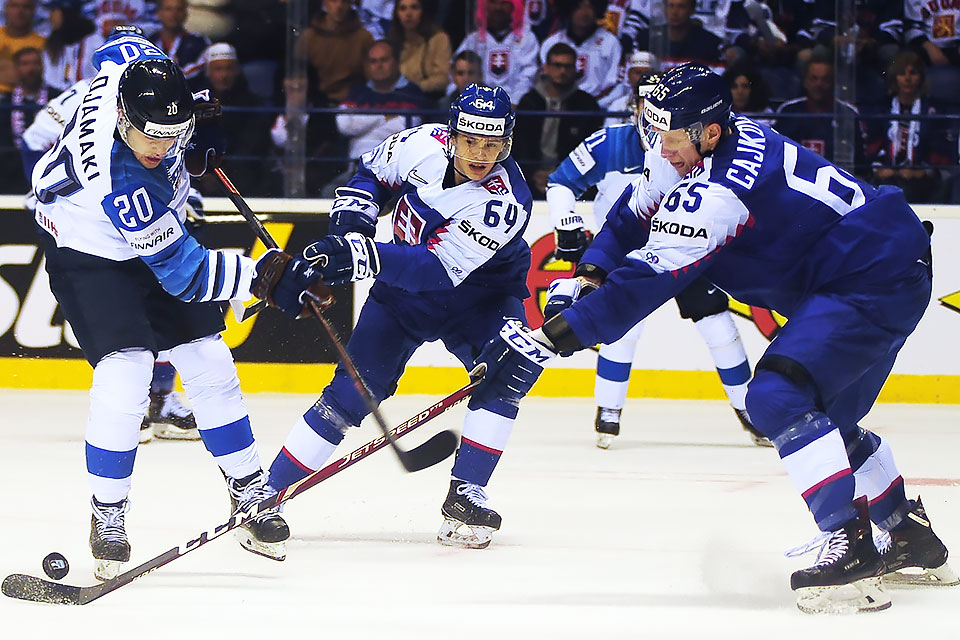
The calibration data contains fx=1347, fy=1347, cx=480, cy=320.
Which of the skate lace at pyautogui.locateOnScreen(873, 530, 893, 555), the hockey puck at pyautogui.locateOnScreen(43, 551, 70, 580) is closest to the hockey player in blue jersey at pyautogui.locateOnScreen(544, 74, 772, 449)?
the skate lace at pyautogui.locateOnScreen(873, 530, 893, 555)

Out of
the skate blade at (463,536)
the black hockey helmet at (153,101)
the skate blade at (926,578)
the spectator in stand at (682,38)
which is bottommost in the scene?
the skate blade at (463,536)

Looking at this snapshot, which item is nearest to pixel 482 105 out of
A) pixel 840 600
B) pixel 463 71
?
pixel 840 600

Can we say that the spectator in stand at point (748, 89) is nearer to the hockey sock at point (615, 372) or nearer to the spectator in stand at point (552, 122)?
the spectator in stand at point (552, 122)

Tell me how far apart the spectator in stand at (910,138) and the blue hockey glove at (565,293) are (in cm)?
348

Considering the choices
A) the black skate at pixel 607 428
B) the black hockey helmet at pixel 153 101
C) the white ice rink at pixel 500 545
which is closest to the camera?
the white ice rink at pixel 500 545

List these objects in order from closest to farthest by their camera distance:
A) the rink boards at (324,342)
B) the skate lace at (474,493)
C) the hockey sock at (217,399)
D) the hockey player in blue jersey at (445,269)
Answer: the hockey sock at (217,399) < the hockey player in blue jersey at (445,269) < the skate lace at (474,493) < the rink boards at (324,342)

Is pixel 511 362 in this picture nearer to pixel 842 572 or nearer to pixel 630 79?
pixel 842 572

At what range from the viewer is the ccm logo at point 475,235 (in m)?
3.28

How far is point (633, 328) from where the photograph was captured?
4.62 meters

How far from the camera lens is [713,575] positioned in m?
3.06

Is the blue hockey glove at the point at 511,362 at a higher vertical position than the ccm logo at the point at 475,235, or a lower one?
lower

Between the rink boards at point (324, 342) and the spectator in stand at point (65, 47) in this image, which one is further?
the spectator in stand at point (65, 47)

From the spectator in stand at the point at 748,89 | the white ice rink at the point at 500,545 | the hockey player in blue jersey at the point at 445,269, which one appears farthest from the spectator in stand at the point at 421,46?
the hockey player in blue jersey at the point at 445,269

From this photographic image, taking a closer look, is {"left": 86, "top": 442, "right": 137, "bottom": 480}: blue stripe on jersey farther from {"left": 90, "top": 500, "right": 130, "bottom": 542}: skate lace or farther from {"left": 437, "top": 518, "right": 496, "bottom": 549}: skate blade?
{"left": 437, "top": 518, "right": 496, "bottom": 549}: skate blade
